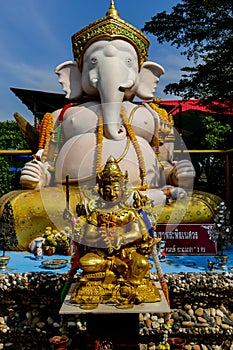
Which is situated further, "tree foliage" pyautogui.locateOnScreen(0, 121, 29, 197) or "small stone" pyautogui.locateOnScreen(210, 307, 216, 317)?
"tree foliage" pyautogui.locateOnScreen(0, 121, 29, 197)

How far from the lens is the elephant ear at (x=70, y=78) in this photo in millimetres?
3810

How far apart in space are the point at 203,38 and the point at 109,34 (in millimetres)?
3473

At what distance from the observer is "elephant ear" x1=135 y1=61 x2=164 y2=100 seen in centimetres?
387

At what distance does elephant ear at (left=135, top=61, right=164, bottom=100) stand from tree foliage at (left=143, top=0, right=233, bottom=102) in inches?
86.5

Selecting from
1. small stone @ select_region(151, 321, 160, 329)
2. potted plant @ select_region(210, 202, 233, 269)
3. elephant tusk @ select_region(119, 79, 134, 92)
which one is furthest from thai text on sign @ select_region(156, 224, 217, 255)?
elephant tusk @ select_region(119, 79, 134, 92)

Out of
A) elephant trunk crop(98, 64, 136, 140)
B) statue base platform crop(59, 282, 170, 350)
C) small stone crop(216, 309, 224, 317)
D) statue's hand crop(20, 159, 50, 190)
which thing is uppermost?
elephant trunk crop(98, 64, 136, 140)

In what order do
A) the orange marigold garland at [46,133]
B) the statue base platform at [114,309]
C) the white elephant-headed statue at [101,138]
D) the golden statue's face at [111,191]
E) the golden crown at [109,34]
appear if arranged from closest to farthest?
the statue base platform at [114,309]
the golden statue's face at [111,191]
the white elephant-headed statue at [101,138]
the golden crown at [109,34]
the orange marigold garland at [46,133]

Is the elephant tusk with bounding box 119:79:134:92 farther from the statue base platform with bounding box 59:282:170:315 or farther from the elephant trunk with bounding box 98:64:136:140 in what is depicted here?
the statue base platform with bounding box 59:282:170:315

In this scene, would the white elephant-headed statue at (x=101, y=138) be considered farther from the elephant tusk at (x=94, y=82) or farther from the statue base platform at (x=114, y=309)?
the statue base platform at (x=114, y=309)

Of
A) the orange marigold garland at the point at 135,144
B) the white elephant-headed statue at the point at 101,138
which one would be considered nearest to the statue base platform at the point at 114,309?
the white elephant-headed statue at the point at 101,138

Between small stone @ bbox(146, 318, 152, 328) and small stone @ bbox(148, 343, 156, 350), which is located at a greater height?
small stone @ bbox(146, 318, 152, 328)

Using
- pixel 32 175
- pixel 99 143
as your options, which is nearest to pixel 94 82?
pixel 99 143

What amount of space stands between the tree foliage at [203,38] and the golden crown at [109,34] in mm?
2473

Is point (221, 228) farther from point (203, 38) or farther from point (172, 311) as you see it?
point (203, 38)
